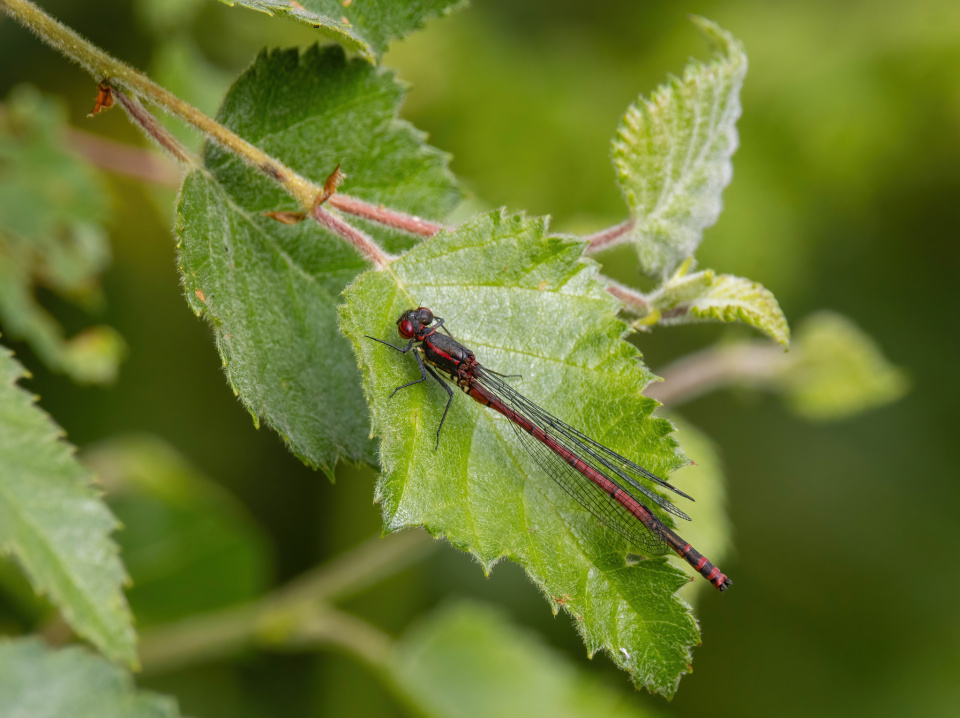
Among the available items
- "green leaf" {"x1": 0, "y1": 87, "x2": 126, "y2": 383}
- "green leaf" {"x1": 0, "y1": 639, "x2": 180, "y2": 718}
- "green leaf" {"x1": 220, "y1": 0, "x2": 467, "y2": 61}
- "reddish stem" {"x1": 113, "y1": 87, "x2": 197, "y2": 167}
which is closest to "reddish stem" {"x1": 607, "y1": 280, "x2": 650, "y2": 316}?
"green leaf" {"x1": 220, "y1": 0, "x2": 467, "y2": 61}

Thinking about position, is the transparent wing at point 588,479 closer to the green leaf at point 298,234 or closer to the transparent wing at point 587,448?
the transparent wing at point 587,448

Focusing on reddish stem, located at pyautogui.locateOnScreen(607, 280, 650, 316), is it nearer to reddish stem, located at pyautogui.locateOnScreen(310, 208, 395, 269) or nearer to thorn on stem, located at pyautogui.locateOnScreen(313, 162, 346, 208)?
reddish stem, located at pyautogui.locateOnScreen(310, 208, 395, 269)

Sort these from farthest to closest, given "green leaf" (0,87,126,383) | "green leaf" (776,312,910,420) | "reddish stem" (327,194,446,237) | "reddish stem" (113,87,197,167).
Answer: "green leaf" (776,312,910,420) < "green leaf" (0,87,126,383) < "reddish stem" (327,194,446,237) < "reddish stem" (113,87,197,167)

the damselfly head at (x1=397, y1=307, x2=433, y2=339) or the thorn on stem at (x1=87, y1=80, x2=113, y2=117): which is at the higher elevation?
the thorn on stem at (x1=87, y1=80, x2=113, y2=117)

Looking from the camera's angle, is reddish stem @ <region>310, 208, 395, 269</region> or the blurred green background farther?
the blurred green background

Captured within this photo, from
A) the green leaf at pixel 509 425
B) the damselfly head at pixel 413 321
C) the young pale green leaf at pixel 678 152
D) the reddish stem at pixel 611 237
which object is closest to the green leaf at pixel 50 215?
the damselfly head at pixel 413 321

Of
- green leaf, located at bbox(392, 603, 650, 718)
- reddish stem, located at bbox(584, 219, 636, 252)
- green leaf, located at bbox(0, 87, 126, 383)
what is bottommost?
green leaf, located at bbox(392, 603, 650, 718)

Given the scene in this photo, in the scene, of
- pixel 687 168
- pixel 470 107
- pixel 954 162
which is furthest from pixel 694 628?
pixel 954 162

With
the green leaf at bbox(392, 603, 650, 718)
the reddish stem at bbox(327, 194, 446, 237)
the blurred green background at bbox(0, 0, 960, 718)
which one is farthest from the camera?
the blurred green background at bbox(0, 0, 960, 718)
